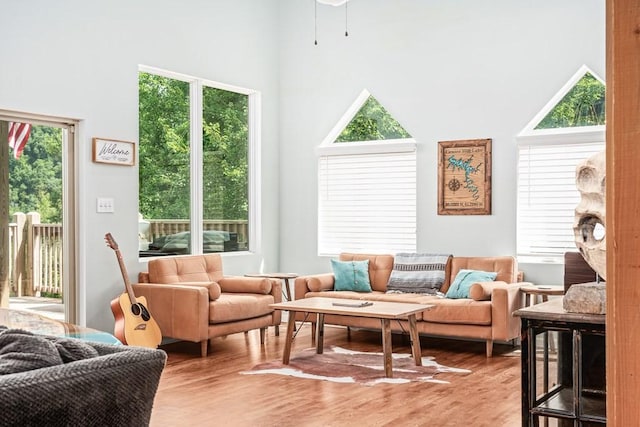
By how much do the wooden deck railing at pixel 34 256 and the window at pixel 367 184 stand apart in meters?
3.18

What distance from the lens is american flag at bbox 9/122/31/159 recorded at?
5.71m

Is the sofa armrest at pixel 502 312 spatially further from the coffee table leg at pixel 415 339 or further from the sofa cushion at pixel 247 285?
the sofa cushion at pixel 247 285

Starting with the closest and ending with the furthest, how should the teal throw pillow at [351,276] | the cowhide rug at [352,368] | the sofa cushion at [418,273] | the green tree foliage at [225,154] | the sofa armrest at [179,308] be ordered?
the cowhide rug at [352,368] < the sofa armrest at [179,308] < the sofa cushion at [418,273] < the teal throw pillow at [351,276] < the green tree foliage at [225,154]

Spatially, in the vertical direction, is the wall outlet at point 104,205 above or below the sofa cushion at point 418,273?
above

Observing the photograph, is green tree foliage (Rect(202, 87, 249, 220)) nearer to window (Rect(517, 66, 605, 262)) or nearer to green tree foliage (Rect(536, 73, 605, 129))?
window (Rect(517, 66, 605, 262))

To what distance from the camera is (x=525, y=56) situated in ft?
22.7

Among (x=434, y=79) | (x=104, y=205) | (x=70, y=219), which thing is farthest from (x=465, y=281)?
(x=70, y=219)

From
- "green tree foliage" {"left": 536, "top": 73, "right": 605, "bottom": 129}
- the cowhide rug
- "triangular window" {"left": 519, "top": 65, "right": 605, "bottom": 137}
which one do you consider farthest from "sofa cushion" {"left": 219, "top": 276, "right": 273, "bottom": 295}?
"green tree foliage" {"left": 536, "top": 73, "right": 605, "bottom": 129}

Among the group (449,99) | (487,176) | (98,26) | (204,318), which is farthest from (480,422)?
(98,26)

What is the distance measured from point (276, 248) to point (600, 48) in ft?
13.6

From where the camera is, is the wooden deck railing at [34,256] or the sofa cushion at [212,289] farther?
the sofa cushion at [212,289]

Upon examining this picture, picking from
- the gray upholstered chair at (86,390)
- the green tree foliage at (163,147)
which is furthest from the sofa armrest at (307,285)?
the gray upholstered chair at (86,390)

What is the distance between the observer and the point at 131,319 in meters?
5.88

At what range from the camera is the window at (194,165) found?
693 centimetres
